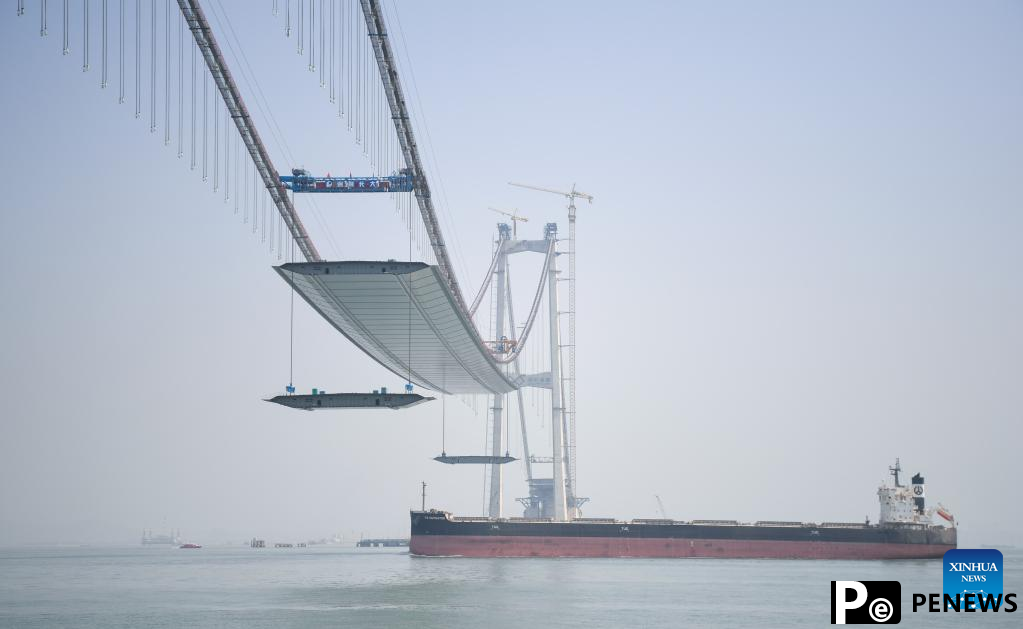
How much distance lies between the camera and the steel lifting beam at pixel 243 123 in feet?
114

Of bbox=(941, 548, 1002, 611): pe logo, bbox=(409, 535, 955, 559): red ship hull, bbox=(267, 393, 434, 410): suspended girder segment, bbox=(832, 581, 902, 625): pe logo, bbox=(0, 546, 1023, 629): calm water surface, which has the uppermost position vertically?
bbox=(267, 393, 434, 410): suspended girder segment

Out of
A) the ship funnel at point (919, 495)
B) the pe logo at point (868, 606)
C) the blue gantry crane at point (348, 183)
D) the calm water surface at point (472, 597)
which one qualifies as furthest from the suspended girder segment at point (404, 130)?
the ship funnel at point (919, 495)

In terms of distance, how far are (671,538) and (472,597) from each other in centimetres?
2770

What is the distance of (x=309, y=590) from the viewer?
124 ft

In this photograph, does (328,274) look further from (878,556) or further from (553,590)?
(878,556)

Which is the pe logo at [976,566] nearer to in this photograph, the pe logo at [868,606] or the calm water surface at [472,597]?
the pe logo at [868,606]

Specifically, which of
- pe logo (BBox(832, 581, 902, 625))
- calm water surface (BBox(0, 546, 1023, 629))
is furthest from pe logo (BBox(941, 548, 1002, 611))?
calm water surface (BBox(0, 546, 1023, 629))

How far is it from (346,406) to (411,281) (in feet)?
15.6

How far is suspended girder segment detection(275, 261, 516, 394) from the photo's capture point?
35250 mm

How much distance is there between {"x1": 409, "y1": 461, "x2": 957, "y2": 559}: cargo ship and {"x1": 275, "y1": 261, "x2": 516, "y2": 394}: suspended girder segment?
8.22 metres

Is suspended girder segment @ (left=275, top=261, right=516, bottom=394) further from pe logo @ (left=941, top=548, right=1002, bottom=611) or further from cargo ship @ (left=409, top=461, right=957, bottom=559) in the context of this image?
pe logo @ (left=941, top=548, right=1002, bottom=611)

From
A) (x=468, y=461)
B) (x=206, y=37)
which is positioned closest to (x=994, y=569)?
(x=206, y=37)

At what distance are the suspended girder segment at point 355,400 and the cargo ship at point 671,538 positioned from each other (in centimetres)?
2478

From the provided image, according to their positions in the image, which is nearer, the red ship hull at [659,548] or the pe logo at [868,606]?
the pe logo at [868,606]
